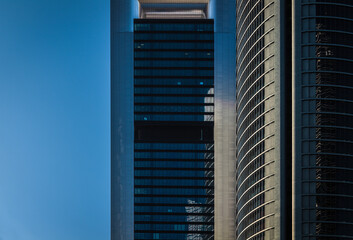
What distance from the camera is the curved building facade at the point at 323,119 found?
504ft

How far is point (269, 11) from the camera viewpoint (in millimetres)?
163000

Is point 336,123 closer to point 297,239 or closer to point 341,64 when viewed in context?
point 341,64

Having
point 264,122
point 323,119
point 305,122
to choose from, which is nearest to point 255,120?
point 264,122

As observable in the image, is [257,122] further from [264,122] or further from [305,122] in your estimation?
[305,122]

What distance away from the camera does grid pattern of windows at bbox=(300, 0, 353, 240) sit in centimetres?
15362

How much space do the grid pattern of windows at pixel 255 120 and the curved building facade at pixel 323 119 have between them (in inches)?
240

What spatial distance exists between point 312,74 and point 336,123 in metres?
10.6

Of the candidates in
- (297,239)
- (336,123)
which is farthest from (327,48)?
(297,239)

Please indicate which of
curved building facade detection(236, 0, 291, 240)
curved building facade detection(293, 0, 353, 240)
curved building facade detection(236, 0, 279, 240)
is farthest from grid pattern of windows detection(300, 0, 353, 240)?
curved building facade detection(236, 0, 279, 240)

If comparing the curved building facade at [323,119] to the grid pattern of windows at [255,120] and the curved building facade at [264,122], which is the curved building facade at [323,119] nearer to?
the curved building facade at [264,122]

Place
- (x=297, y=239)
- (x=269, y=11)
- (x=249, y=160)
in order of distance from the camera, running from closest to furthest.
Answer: (x=297, y=239), (x=269, y=11), (x=249, y=160)

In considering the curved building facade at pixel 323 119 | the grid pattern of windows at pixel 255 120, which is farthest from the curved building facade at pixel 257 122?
the curved building facade at pixel 323 119

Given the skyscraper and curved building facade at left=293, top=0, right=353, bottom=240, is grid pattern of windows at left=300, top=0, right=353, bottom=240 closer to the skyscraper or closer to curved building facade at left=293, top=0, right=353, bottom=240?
curved building facade at left=293, top=0, right=353, bottom=240

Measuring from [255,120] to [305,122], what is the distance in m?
Result: 14.3
